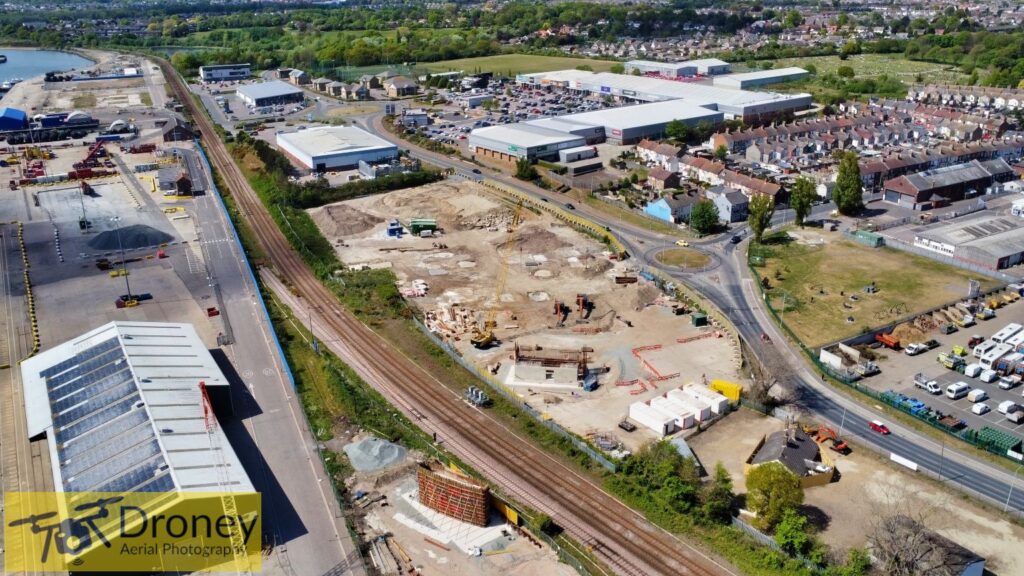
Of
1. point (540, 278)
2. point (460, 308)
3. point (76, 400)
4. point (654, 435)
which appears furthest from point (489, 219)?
point (76, 400)

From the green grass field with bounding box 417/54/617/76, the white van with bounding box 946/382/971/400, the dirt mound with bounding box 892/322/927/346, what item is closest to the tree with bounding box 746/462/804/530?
the white van with bounding box 946/382/971/400

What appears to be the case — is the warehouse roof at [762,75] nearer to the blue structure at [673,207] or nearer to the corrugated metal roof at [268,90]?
the blue structure at [673,207]

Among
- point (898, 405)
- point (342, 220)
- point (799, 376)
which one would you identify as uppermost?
point (342, 220)

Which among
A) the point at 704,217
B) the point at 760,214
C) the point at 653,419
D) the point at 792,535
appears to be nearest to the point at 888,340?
the point at 760,214

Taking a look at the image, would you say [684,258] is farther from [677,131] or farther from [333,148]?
[333,148]

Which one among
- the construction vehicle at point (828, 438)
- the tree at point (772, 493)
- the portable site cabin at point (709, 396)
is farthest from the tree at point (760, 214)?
the tree at point (772, 493)

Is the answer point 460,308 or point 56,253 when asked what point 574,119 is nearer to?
point 460,308
